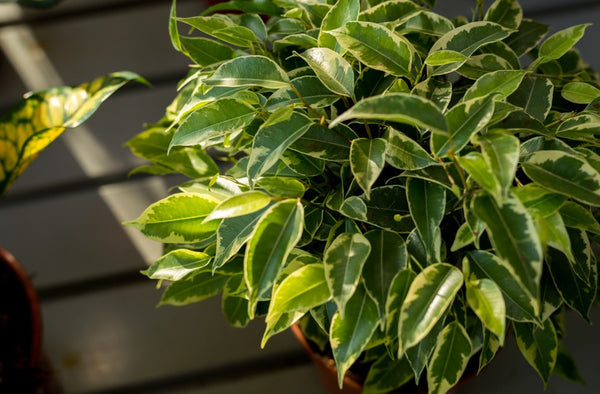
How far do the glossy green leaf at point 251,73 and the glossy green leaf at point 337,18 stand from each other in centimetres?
5

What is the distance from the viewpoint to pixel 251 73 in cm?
45

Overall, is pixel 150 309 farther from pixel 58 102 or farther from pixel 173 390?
pixel 58 102

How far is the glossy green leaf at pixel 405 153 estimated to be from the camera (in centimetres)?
42

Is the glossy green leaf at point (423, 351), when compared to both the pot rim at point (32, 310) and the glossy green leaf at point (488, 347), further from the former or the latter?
the pot rim at point (32, 310)

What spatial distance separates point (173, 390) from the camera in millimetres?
833

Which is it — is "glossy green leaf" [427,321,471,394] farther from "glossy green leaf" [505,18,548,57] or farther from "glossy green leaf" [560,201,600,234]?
"glossy green leaf" [505,18,548,57]

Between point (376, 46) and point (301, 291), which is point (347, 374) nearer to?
point (301, 291)

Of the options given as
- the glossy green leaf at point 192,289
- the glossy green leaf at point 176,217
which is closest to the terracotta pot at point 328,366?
the glossy green leaf at point 192,289

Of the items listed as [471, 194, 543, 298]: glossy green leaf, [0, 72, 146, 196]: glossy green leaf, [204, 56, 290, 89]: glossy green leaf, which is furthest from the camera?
[0, 72, 146, 196]: glossy green leaf

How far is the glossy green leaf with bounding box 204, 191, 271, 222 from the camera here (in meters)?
0.40

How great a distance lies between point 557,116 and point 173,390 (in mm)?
640

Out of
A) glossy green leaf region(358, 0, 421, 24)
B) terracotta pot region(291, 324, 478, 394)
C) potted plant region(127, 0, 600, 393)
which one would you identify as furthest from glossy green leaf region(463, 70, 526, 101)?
terracotta pot region(291, 324, 478, 394)

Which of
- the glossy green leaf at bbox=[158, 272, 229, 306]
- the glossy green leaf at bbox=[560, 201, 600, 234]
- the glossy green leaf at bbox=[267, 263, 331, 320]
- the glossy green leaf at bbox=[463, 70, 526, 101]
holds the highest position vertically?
the glossy green leaf at bbox=[463, 70, 526, 101]

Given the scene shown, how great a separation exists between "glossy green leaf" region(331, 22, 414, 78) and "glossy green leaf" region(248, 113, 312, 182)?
0.24ft
